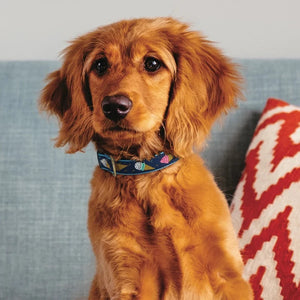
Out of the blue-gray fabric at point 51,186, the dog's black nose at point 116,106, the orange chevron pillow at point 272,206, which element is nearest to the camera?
the dog's black nose at point 116,106

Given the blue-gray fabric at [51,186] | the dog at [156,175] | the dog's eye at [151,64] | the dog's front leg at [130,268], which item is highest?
the dog's eye at [151,64]

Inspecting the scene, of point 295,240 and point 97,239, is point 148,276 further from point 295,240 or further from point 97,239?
point 295,240

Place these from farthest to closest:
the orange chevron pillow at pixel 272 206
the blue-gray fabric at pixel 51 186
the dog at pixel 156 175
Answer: the blue-gray fabric at pixel 51 186 < the orange chevron pillow at pixel 272 206 < the dog at pixel 156 175

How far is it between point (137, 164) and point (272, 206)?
61 cm

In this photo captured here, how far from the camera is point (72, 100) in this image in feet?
4.36

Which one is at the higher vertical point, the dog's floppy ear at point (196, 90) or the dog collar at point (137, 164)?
the dog's floppy ear at point (196, 90)

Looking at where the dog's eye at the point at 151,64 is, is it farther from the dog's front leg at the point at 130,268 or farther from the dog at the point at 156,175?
the dog's front leg at the point at 130,268

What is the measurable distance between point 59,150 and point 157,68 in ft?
2.99

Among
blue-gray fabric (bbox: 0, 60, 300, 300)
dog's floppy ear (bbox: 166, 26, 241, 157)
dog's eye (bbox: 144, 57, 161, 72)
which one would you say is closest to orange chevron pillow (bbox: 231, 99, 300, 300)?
blue-gray fabric (bbox: 0, 60, 300, 300)

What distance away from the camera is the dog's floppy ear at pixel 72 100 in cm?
130

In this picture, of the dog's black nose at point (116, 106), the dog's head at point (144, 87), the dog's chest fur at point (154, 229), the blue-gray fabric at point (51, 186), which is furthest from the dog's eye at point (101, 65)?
the blue-gray fabric at point (51, 186)

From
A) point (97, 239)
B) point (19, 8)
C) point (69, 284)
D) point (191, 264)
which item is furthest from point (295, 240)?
point (19, 8)

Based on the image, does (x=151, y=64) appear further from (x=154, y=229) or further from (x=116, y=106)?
(x=154, y=229)

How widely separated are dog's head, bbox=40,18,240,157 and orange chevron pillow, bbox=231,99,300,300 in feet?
1.53
